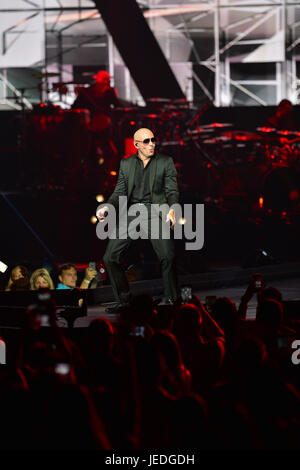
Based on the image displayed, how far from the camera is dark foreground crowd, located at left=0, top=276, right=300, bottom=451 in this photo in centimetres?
319

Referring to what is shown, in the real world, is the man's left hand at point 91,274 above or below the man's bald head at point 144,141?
below

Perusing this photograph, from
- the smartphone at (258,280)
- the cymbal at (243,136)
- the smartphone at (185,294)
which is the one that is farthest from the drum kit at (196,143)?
the smartphone at (258,280)

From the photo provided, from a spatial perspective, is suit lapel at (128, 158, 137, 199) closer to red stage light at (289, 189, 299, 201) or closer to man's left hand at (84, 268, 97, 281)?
man's left hand at (84, 268, 97, 281)

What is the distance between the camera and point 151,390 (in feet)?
11.7

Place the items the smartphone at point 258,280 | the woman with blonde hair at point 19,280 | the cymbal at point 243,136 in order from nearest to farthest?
the smartphone at point 258,280 < the woman with blonde hair at point 19,280 < the cymbal at point 243,136

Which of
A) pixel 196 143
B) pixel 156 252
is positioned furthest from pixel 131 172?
pixel 196 143

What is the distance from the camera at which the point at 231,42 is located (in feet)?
55.1

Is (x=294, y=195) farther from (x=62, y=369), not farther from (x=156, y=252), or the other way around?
(x=62, y=369)

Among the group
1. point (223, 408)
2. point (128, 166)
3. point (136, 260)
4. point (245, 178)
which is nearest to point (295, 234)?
point (245, 178)

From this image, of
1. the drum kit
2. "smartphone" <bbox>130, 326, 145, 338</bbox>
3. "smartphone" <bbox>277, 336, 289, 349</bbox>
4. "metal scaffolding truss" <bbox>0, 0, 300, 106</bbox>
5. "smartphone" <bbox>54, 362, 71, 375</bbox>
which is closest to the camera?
"smartphone" <bbox>54, 362, 71, 375</bbox>

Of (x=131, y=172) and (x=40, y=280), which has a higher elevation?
(x=131, y=172)

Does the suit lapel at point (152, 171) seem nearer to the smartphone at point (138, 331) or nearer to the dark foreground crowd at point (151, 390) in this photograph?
the dark foreground crowd at point (151, 390)

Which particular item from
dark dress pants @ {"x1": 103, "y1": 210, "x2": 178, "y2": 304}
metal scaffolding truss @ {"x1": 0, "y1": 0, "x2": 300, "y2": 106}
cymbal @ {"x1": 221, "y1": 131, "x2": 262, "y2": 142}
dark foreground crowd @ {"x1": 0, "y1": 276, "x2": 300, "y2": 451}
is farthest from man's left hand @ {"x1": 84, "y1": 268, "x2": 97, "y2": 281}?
metal scaffolding truss @ {"x1": 0, "y1": 0, "x2": 300, "y2": 106}

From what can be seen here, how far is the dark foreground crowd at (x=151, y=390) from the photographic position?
319 centimetres
